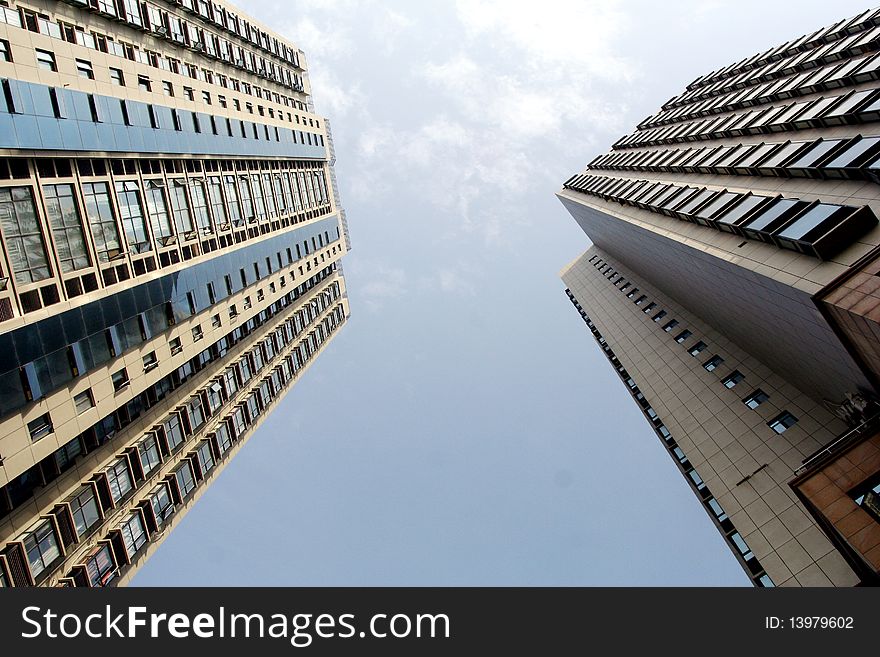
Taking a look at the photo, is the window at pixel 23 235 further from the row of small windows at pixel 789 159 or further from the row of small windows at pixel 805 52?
the row of small windows at pixel 805 52

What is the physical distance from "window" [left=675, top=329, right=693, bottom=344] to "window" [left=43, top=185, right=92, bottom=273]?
45.0 metres

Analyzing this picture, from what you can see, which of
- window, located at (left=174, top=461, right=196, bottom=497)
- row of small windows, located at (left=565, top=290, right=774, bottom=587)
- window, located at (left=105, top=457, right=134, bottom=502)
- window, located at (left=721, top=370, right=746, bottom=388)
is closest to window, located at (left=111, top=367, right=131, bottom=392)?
window, located at (left=105, top=457, right=134, bottom=502)

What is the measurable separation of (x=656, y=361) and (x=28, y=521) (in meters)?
45.7

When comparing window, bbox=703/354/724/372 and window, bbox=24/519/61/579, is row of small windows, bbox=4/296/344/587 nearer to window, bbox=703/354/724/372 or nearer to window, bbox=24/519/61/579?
window, bbox=24/519/61/579

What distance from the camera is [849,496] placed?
69.6 feet

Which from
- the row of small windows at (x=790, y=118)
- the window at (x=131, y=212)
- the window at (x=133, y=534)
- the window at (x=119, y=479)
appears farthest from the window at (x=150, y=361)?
the row of small windows at (x=790, y=118)

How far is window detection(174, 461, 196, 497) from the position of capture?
40500 millimetres

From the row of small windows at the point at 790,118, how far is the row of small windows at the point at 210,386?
4495cm

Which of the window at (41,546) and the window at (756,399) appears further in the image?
the window at (756,399)

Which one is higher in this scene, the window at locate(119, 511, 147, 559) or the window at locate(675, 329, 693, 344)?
the window at locate(675, 329, 693, 344)

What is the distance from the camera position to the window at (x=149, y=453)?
1431 inches

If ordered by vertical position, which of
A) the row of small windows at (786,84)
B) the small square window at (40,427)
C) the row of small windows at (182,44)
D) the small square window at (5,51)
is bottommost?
the small square window at (40,427)
